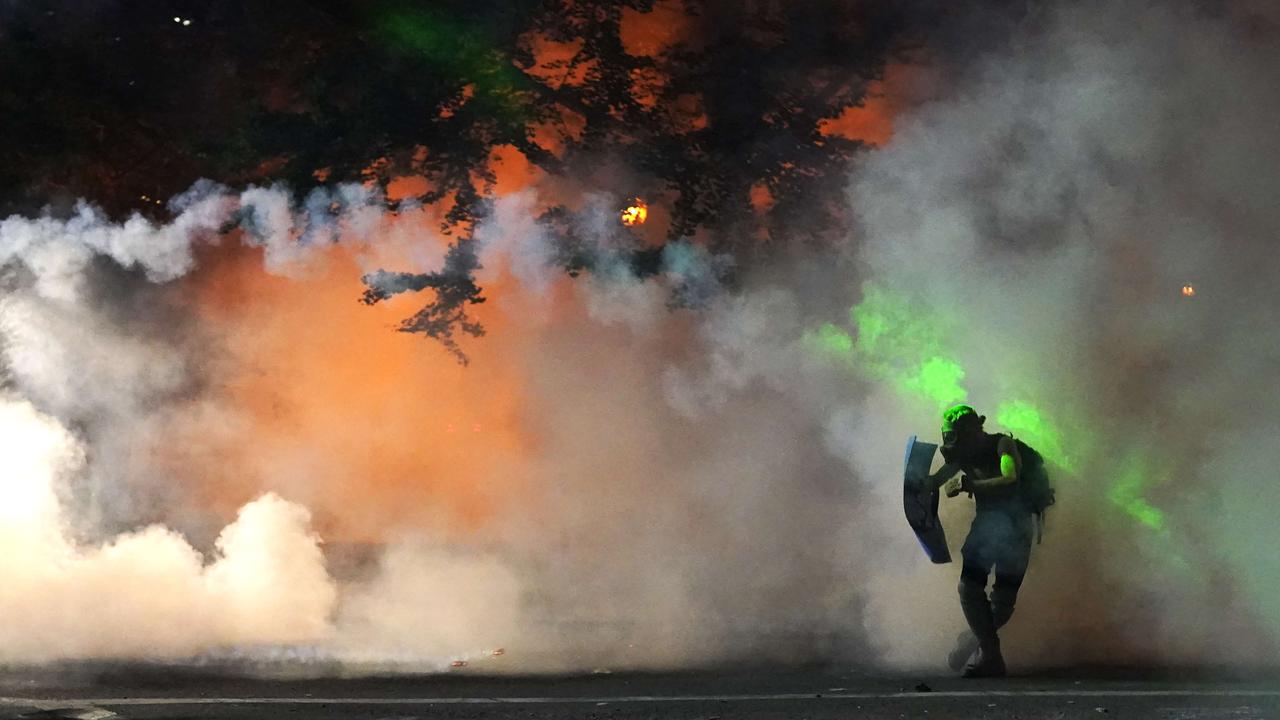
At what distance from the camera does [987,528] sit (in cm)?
623

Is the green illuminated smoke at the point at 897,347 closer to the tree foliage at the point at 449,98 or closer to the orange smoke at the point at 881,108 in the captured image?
the tree foliage at the point at 449,98

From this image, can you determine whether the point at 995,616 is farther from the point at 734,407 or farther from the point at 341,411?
the point at 341,411

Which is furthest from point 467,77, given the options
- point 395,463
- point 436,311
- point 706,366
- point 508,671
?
point 508,671

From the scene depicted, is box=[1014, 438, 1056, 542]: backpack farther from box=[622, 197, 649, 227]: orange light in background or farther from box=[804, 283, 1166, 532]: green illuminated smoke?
box=[622, 197, 649, 227]: orange light in background

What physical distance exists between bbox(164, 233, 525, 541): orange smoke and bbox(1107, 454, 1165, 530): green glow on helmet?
586 centimetres

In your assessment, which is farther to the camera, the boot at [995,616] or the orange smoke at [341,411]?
the orange smoke at [341,411]

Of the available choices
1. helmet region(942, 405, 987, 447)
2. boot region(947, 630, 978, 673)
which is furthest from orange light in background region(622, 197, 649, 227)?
boot region(947, 630, 978, 673)

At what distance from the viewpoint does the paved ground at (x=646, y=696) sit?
5.17m

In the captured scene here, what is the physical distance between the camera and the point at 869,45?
1090cm

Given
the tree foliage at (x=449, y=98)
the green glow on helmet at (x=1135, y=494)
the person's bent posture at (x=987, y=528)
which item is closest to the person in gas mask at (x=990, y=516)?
the person's bent posture at (x=987, y=528)

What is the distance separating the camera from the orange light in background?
11133mm

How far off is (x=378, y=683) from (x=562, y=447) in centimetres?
609

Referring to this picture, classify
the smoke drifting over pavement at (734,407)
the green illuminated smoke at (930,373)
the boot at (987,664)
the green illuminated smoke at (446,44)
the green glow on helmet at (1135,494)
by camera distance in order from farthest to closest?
the green illuminated smoke at (446,44) → the green illuminated smoke at (930,373) → the green glow on helmet at (1135,494) → the smoke drifting over pavement at (734,407) → the boot at (987,664)

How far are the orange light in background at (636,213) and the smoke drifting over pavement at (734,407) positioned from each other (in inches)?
12.1
